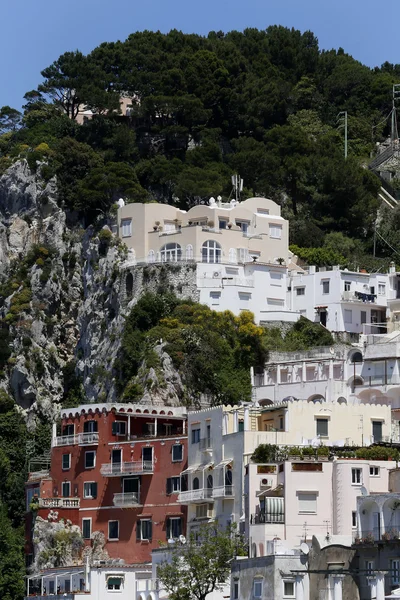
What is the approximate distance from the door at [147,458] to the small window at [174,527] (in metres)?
3.04

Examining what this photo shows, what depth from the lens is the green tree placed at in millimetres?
80812

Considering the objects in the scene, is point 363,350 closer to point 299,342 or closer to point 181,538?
point 299,342

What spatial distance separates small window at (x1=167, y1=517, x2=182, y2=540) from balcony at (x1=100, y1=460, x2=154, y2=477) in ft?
9.66

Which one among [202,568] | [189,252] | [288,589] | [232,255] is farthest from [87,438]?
[232,255]

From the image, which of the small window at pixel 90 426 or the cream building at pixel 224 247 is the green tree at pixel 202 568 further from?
the cream building at pixel 224 247

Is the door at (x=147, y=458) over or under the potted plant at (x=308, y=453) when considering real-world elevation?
over

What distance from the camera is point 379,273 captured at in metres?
120

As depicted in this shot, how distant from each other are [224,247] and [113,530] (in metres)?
29.0

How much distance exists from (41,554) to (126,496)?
528cm

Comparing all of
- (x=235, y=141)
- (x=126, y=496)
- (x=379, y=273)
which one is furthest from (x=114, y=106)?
(x=126, y=496)

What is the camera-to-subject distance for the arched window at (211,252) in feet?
385

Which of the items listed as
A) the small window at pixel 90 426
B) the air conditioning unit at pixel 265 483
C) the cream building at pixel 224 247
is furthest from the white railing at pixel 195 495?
the cream building at pixel 224 247

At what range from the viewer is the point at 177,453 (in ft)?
305

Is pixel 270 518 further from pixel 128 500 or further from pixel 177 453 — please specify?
pixel 128 500
